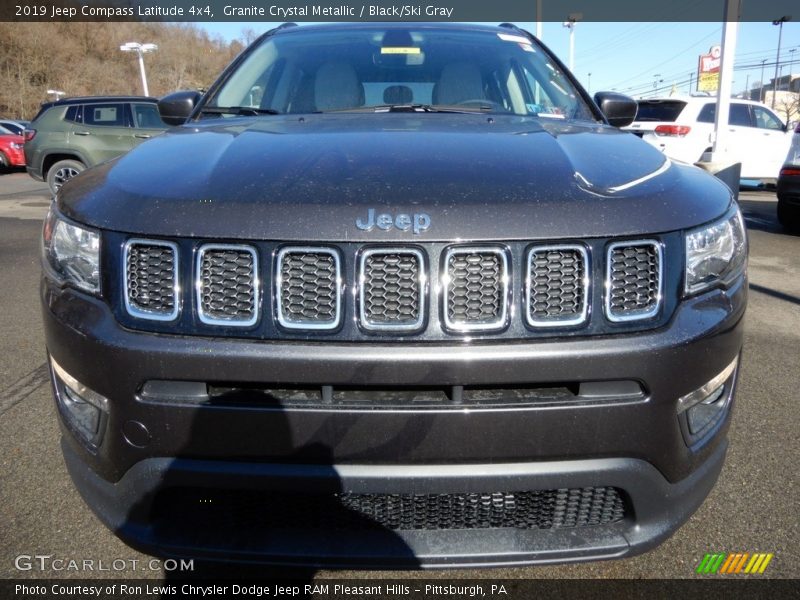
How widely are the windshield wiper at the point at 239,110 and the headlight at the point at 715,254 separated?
171 centimetres

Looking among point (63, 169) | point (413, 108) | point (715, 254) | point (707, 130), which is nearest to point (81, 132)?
point (63, 169)

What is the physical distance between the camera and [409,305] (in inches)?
59.3

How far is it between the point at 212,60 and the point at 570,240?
2511 inches

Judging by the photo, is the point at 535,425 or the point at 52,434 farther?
the point at 52,434

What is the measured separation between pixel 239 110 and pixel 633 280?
183 cm

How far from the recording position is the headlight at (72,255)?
1.64 meters

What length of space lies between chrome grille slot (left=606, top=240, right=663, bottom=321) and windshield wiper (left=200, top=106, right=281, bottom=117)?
1638mm

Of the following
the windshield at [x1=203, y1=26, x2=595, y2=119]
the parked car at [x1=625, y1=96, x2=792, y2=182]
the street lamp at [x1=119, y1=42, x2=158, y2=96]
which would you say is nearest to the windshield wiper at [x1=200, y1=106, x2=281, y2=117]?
the windshield at [x1=203, y1=26, x2=595, y2=119]

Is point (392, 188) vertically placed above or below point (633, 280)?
above

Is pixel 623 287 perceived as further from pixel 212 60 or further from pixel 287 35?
pixel 212 60

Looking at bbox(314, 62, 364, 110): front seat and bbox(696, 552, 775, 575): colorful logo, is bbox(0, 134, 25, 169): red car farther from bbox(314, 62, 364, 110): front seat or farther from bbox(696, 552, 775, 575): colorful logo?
bbox(696, 552, 775, 575): colorful logo

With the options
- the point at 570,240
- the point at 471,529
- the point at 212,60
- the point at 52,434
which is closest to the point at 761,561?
the point at 471,529

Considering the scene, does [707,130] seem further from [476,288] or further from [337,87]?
[476,288]

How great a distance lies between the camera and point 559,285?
1.53m
